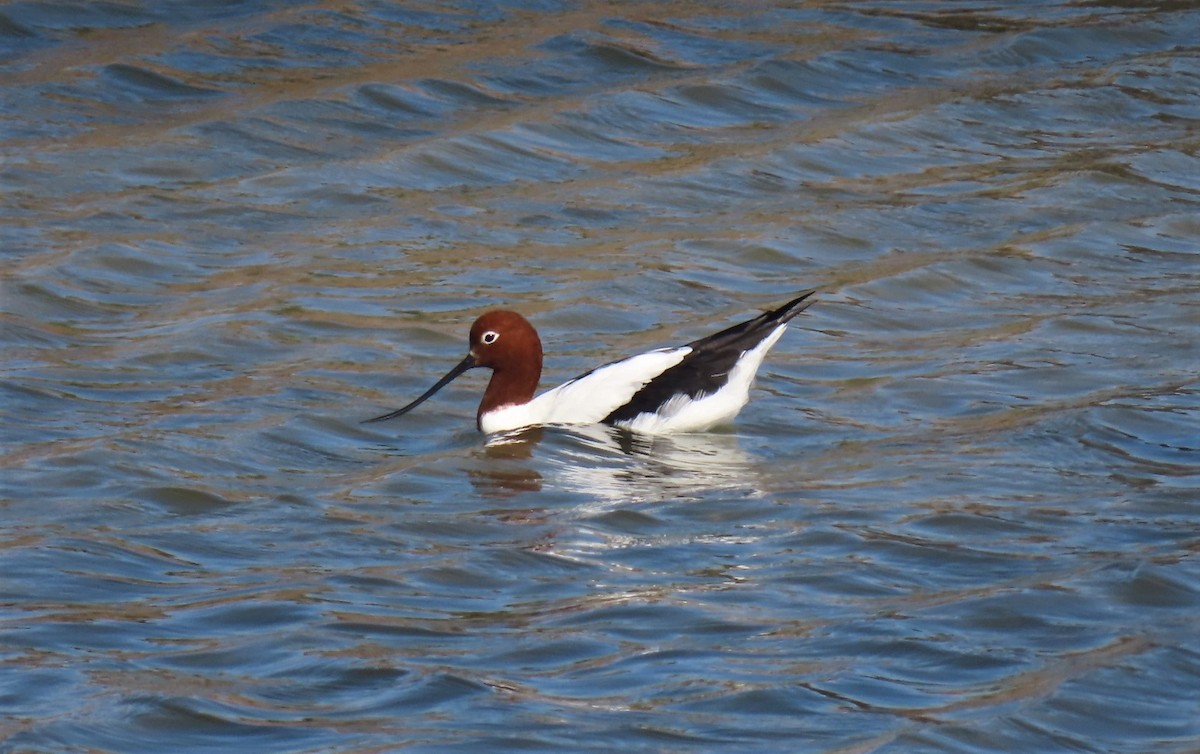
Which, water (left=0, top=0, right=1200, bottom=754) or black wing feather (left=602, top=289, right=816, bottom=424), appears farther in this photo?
black wing feather (left=602, top=289, right=816, bottom=424)

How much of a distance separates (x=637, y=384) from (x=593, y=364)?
1.08 m

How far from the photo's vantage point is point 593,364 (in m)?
10.1

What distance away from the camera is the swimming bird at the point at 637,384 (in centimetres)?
898

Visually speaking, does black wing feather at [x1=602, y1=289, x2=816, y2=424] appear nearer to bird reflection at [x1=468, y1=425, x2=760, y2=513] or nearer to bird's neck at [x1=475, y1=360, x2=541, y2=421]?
bird reflection at [x1=468, y1=425, x2=760, y2=513]

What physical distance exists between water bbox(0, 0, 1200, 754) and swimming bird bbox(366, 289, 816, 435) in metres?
0.15

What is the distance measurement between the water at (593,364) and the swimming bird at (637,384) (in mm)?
148

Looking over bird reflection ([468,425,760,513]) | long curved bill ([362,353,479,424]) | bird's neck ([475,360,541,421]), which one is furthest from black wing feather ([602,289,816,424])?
long curved bill ([362,353,479,424])

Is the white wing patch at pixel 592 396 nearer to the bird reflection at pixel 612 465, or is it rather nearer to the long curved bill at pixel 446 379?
the bird reflection at pixel 612 465

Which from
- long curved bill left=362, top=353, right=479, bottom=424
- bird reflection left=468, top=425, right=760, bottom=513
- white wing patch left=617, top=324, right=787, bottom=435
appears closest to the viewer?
bird reflection left=468, top=425, right=760, bottom=513

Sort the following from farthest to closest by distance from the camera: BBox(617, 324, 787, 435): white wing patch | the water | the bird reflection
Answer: BBox(617, 324, 787, 435): white wing patch
the bird reflection
the water

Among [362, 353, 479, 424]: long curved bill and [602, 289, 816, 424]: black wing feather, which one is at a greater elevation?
[602, 289, 816, 424]: black wing feather

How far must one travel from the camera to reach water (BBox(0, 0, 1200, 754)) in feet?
18.4

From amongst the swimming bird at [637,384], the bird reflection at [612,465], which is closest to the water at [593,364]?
the bird reflection at [612,465]

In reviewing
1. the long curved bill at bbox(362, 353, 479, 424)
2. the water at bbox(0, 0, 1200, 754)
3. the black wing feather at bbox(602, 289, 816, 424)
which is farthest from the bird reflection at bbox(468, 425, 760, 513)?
the long curved bill at bbox(362, 353, 479, 424)
